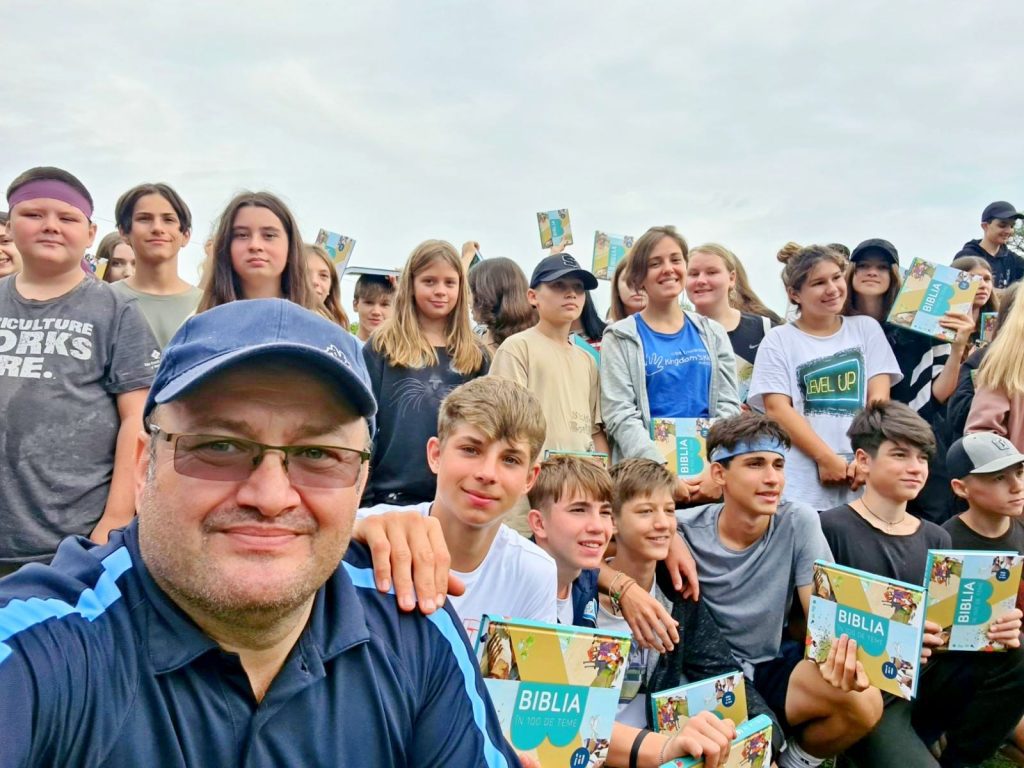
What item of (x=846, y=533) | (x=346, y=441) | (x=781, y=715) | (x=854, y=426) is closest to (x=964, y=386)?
(x=854, y=426)

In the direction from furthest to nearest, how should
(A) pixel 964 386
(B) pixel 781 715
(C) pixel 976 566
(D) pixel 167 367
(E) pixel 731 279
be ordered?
(E) pixel 731 279 → (A) pixel 964 386 → (B) pixel 781 715 → (C) pixel 976 566 → (D) pixel 167 367

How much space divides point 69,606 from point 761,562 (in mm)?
3183

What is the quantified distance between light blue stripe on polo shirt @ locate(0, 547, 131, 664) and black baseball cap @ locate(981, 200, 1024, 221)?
291 inches

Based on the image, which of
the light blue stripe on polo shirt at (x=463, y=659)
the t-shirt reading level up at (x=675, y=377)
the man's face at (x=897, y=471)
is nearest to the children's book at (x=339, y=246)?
the t-shirt reading level up at (x=675, y=377)

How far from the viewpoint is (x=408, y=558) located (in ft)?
5.15

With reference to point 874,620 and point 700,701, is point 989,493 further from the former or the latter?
point 700,701

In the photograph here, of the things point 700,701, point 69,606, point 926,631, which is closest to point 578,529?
point 700,701

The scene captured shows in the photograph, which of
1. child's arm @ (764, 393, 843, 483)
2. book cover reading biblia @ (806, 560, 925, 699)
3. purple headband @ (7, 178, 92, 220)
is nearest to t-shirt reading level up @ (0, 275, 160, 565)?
purple headband @ (7, 178, 92, 220)

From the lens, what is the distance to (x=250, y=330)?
1335mm

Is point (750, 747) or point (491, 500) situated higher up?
point (491, 500)

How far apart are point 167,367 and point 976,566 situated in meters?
3.27

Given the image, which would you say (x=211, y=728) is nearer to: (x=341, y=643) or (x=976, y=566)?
(x=341, y=643)

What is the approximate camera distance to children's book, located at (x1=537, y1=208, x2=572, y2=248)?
24.0ft

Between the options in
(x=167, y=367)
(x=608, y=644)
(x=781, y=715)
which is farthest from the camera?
(x=781, y=715)
